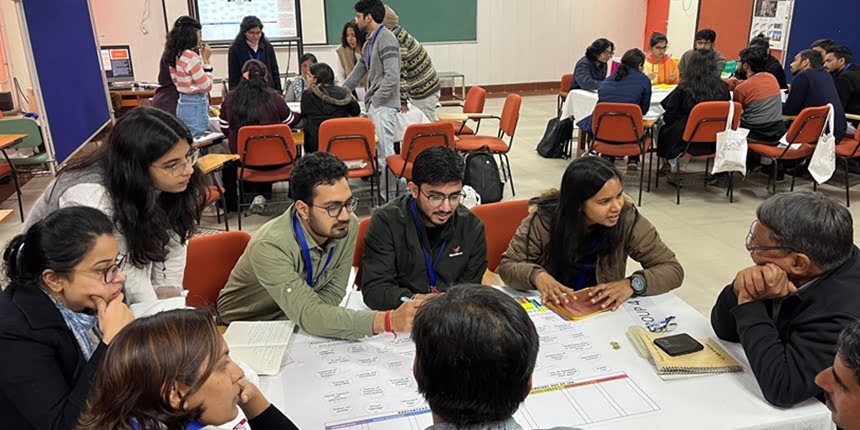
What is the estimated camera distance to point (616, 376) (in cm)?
173

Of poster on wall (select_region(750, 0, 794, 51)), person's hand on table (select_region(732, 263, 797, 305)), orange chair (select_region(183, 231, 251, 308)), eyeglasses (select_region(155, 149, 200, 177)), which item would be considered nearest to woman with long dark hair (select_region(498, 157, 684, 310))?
person's hand on table (select_region(732, 263, 797, 305))

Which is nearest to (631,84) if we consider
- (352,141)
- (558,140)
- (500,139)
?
(500,139)

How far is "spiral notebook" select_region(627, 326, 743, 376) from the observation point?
5.69 feet

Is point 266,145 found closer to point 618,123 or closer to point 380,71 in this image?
point 380,71

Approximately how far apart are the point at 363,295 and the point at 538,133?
6.60 m

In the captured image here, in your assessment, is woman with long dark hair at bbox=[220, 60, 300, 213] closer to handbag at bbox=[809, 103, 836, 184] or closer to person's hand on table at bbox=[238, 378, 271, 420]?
person's hand on table at bbox=[238, 378, 271, 420]

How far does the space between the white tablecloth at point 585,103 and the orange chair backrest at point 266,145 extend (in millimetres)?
3135

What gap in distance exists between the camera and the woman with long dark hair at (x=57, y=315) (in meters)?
1.44

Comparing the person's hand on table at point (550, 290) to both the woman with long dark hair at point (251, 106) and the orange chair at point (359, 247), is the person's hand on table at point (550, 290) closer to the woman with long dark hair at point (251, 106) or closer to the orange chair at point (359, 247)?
the orange chair at point (359, 247)

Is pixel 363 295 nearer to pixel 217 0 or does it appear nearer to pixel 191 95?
pixel 191 95

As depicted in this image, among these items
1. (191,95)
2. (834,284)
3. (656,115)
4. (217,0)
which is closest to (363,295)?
(834,284)

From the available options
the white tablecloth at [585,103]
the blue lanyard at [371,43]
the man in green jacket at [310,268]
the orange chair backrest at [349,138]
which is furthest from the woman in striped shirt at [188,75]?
the white tablecloth at [585,103]

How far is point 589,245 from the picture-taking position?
8.01 feet

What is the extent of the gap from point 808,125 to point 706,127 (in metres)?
0.86
